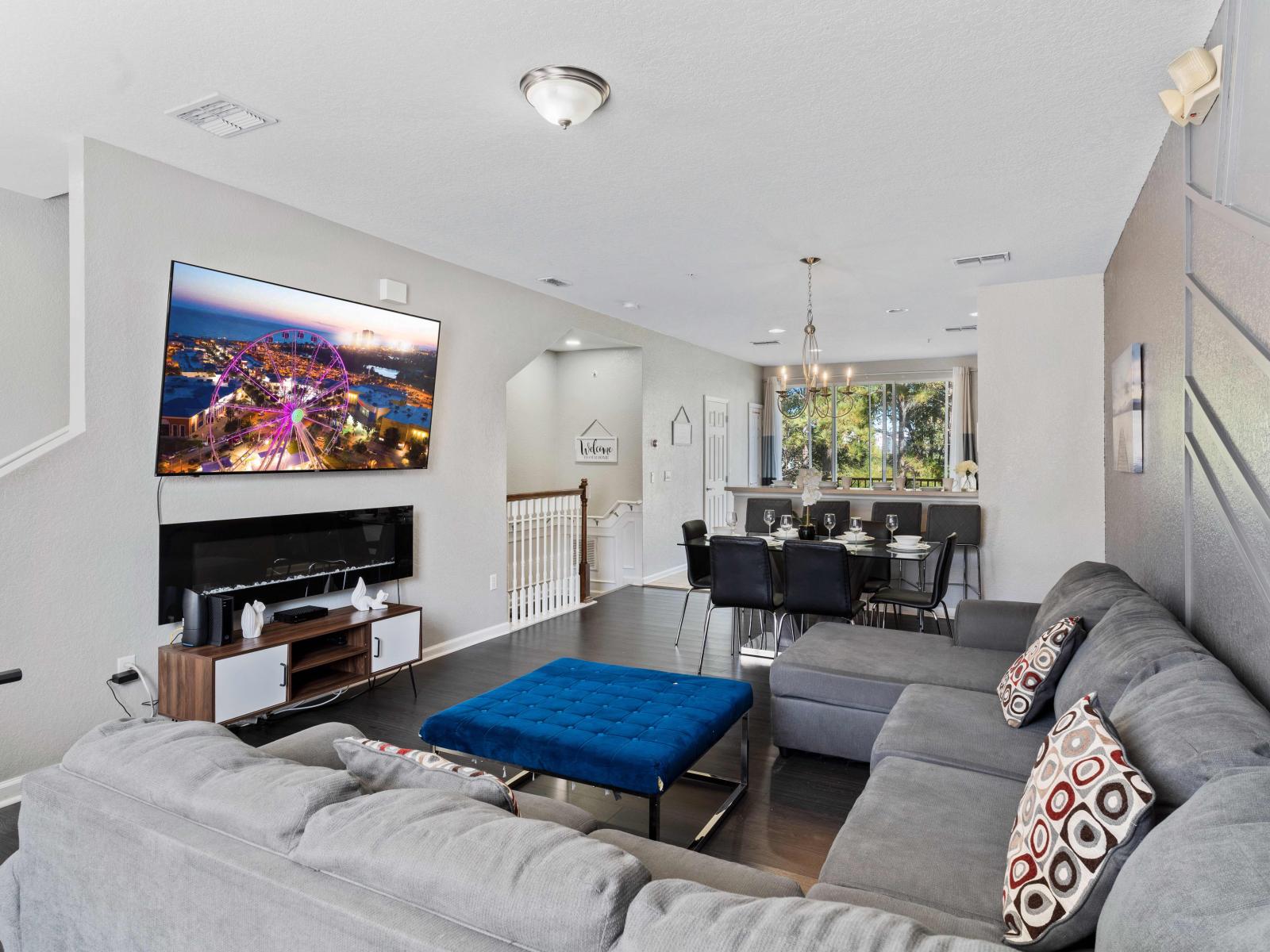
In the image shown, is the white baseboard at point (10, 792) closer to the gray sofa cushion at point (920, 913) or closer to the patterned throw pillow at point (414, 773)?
the patterned throw pillow at point (414, 773)

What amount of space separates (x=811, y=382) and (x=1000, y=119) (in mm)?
2755

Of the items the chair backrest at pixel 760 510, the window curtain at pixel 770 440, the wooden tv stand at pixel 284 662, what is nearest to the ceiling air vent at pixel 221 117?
the wooden tv stand at pixel 284 662

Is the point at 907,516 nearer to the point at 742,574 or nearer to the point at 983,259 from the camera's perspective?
the point at 983,259

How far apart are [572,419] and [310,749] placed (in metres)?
6.96

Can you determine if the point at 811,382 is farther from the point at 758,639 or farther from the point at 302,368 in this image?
the point at 302,368

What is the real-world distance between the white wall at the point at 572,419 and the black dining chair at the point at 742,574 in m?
3.37

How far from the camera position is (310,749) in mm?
1770

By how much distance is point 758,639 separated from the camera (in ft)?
17.1

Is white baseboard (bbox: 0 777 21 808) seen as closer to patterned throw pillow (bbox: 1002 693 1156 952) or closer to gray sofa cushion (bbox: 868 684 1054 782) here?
gray sofa cushion (bbox: 868 684 1054 782)

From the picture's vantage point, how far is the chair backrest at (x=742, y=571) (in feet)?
15.0

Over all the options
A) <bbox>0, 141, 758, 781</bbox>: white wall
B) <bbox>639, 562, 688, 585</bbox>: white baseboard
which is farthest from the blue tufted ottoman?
<bbox>639, 562, 688, 585</bbox>: white baseboard

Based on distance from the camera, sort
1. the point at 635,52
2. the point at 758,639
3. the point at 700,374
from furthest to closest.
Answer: the point at 700,374
the point at 758,639
the point at 635,52

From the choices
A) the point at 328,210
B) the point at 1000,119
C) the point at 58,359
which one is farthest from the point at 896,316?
the point at 58,359

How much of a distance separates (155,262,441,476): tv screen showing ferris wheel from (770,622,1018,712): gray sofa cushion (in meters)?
2.75
